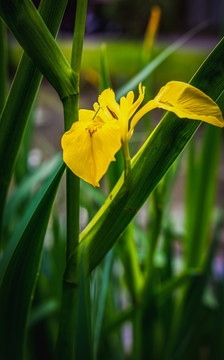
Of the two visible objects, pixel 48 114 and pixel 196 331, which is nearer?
pixel 196 331

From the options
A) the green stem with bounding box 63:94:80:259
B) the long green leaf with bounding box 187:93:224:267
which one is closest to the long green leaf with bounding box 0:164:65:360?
the green stem with bounding box 63:94:80:259

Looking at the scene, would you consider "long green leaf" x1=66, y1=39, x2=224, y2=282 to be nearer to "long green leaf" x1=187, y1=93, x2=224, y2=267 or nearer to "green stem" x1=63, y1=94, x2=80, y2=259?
"green stem" x1=63, y1=94, x2=80, y2=259

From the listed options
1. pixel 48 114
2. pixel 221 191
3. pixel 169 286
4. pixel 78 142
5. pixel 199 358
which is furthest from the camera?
pixel 48 114

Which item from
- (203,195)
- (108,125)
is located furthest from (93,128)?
(203,195)

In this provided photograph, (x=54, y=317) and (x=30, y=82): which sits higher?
(x=30, y=82)

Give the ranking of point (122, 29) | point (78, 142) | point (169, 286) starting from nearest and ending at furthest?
1. point (78, 142)
2. point (169, 286)
3. point (122, 29)

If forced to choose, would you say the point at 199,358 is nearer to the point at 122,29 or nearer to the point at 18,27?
the point at 18,27

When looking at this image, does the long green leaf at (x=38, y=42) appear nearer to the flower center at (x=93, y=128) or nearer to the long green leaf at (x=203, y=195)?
the flower center at (x=93, y=128)

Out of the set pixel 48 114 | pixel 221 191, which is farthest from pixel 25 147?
pixel 48 114
